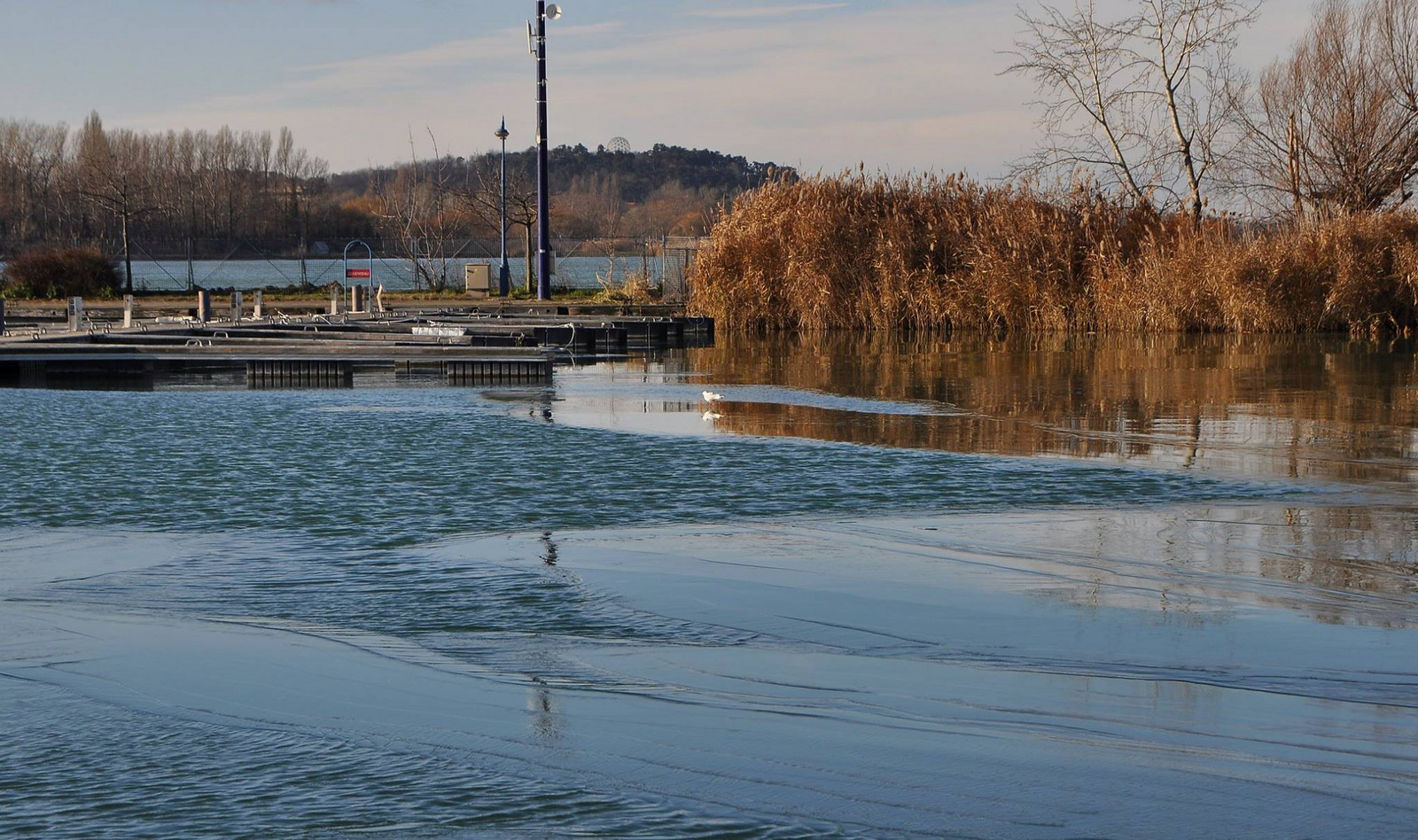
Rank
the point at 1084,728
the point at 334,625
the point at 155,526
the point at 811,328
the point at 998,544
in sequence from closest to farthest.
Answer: the point at 1084,728, the point at 334,625, the point at 998,544, the point at 155,526, the point at 811,328

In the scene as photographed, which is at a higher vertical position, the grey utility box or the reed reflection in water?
the grey utility box

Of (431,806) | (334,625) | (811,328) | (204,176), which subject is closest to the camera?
(431,806)

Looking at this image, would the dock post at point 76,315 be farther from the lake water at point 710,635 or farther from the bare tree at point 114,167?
the bare tree at point 114,167

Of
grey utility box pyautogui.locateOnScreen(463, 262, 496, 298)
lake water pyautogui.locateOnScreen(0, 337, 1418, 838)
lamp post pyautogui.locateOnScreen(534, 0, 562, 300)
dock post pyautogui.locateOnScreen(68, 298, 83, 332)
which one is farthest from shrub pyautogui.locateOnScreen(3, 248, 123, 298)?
lake water pyautogui.locateOnScreen(0, 337, 1418, 838)

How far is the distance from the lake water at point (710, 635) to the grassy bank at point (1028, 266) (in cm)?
1467

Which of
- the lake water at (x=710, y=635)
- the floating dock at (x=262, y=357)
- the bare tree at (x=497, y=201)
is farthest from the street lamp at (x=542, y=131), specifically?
the lake water at (x=710, y=635)

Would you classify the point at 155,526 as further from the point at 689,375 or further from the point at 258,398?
the point at 689,375

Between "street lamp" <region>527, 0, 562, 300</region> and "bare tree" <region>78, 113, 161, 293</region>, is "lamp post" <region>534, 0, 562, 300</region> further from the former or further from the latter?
"bare tree" <region>78, 113, 161, 293</region>

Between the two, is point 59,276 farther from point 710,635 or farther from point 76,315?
point 710,635

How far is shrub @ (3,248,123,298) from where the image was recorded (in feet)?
119

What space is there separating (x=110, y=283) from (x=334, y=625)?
3480cm

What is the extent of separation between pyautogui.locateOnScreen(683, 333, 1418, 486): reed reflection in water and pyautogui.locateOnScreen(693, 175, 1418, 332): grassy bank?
173cm

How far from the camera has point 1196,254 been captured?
2495 centimetres

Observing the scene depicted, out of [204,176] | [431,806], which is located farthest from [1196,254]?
[204,176]
